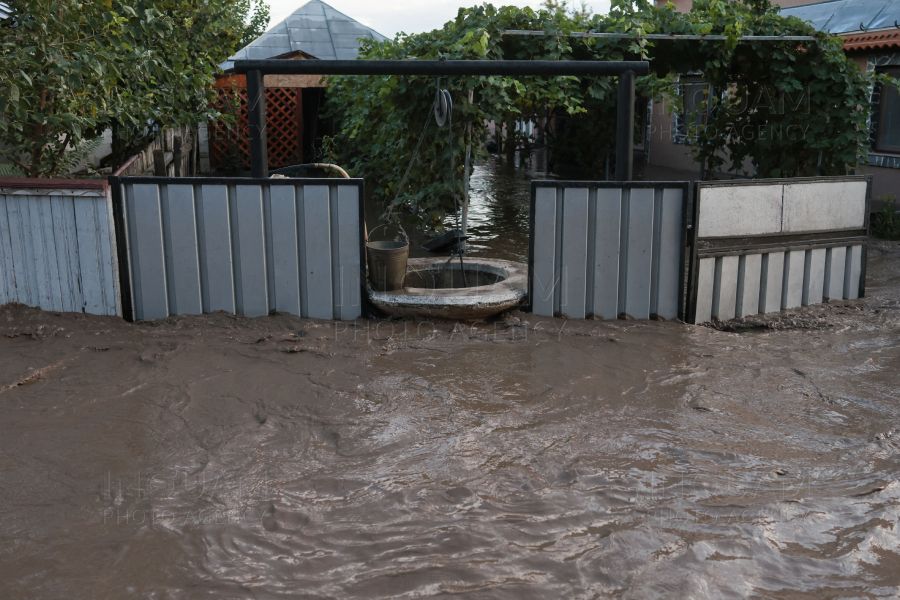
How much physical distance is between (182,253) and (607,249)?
12.3 feet

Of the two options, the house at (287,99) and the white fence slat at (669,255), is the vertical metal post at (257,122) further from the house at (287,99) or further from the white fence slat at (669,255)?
the house at (287,99)

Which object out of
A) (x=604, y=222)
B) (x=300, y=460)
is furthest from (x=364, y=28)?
(x=300, y=460)

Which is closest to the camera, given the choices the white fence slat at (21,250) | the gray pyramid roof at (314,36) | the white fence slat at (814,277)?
the white fence slat at (21,250)

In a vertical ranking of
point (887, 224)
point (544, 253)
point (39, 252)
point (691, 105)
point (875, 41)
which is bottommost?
point (887, 224)

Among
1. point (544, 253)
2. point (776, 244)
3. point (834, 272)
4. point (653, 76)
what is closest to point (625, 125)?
point (544, 253)

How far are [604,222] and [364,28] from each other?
15.2 m

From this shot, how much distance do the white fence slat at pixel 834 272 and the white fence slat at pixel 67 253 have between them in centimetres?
674

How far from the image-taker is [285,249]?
21.6ft

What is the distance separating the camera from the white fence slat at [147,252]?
6.38 metres

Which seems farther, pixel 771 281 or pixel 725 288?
pixel 771 281

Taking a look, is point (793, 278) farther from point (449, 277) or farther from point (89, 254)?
point (89, 254)

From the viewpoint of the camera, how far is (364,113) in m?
10.8

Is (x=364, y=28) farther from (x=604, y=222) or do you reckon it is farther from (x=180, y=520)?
(x=180, y=520)

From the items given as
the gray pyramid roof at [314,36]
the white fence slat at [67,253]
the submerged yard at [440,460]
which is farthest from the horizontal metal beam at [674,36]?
the gray pyramid roof at [314,36]
